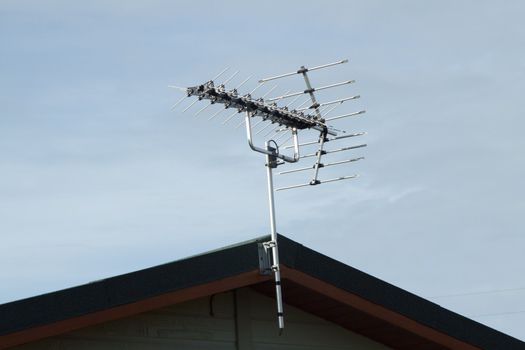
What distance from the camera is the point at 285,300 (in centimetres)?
1277

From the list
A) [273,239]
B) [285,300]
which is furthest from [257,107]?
[285,300]

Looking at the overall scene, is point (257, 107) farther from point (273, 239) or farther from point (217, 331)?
point (217, 331)

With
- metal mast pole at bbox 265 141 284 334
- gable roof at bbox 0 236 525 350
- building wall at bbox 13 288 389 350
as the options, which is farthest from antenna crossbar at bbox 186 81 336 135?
building wall at bbox 13 288 389 350

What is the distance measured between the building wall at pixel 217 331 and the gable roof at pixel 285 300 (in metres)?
0.17

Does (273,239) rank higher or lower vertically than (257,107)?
lower

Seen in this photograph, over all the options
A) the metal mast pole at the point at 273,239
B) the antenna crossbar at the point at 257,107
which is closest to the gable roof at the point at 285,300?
the metal mast pole at the point at 273,239

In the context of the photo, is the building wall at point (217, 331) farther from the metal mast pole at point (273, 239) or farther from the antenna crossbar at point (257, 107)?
the antenna crossbar at point (257, 107)

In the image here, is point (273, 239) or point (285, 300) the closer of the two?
point (273, 239)

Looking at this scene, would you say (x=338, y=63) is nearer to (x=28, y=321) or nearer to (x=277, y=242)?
(x=277, y=242)

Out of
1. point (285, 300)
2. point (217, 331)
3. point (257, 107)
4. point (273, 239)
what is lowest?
point (217, 331)

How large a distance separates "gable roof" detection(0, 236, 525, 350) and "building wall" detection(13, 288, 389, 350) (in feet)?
0.55

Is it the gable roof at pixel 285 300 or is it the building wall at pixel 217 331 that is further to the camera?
the building wall at pixel 217 331

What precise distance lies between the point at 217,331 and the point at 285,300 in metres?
1.02

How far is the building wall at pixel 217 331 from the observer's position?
11.1 meters
